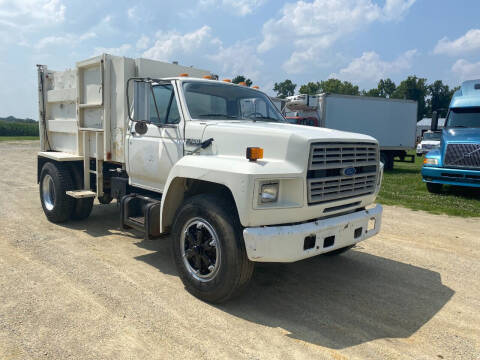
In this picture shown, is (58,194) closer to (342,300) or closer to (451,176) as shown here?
(342,300)

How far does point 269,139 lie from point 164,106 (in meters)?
1.78

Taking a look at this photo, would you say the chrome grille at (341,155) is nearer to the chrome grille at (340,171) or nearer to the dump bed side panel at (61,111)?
the chrome grille at (340,171)

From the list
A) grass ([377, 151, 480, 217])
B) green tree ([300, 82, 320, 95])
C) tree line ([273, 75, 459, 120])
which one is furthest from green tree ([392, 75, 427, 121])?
grass ([377, 151, 480, 217])

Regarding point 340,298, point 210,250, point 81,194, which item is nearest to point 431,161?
point 340,298

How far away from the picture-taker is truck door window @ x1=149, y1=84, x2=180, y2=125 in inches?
191

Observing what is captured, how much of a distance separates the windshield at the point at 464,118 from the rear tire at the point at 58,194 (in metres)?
10.5

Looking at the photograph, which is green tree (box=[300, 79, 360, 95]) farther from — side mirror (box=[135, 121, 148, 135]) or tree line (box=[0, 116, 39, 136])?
side mirror (box=[135, 121, 148, 135])

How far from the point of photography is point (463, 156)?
10297mm

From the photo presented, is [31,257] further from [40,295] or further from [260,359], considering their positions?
[260,359]

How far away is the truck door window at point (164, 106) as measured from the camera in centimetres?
486

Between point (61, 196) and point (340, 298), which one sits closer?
point (340, 298)

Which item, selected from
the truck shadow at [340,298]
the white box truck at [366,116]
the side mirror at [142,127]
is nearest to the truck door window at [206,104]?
the side mirror at [142,127]

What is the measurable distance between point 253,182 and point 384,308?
1.97 meters

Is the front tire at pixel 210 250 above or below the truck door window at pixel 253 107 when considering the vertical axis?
below
